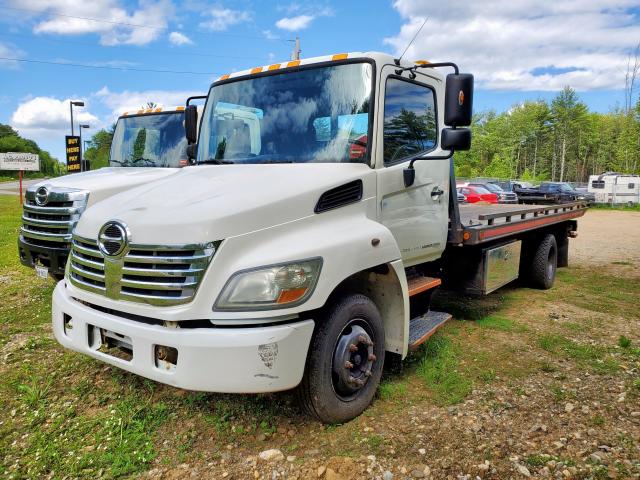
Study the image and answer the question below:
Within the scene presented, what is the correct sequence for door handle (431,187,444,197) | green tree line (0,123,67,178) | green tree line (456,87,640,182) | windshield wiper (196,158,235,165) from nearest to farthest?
windshield wiper (196,158,235,165)
door handle (431,187,444,197)
green tree line (456,87,640,182)
green tree line (0,123,67,178)

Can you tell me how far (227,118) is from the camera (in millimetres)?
4078

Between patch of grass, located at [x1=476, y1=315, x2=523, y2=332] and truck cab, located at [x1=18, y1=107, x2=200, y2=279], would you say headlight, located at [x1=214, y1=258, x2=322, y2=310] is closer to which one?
patch of grass, located at [x1=476, y1=315, x2=523, y2=332]

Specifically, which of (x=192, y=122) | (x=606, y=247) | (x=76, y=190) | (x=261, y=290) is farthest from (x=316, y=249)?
(x=606, y=247)

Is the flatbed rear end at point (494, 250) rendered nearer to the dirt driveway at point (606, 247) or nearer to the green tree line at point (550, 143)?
the dirt driveway at point (606, 247)

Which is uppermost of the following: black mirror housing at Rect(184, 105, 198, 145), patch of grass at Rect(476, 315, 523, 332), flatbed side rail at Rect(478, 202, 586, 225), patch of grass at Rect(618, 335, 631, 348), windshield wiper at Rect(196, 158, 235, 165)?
black mirror housing at Rect(184, 105, 198, 145)

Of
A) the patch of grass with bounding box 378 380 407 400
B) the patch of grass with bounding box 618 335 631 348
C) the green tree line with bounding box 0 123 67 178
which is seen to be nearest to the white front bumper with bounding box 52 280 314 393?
the patch of grass with bounding box 378 380 407 400

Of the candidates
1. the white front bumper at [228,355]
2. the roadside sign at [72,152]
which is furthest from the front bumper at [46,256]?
the roadside sign at [72,152]

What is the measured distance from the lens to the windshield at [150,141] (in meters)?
7.45

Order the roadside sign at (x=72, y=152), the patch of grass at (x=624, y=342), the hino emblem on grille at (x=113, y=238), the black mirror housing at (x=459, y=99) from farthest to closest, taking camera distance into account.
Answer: the roadside sign at (x=72, y=152) → the patch of grass at (x=624, y=342) → the black mirror housing at (x=459, y=99) → the hino emblem on grille at (x=113, y=238)

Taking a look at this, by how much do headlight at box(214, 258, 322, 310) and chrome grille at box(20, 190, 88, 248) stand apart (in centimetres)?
396

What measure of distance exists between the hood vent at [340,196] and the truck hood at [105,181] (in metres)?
3.04

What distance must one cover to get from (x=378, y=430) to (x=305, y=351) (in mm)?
860

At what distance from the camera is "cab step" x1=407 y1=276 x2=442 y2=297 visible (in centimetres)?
405

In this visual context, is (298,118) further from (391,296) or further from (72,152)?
(72,152)
